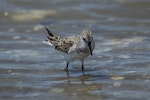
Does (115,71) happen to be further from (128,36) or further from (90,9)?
(90,9)

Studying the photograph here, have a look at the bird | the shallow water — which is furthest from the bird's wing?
the shallow water

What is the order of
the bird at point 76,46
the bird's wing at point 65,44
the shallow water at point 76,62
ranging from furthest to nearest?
the bird's wing at point 65,44
the bird at point 76,46
the shallow water at point 76,62

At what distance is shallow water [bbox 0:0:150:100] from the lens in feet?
32.4

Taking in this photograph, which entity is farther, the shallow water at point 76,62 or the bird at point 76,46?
the bird at point 76,46

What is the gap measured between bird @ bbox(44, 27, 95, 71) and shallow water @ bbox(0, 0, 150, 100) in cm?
33

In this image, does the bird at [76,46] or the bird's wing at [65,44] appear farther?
the bird's wing at [65,44]

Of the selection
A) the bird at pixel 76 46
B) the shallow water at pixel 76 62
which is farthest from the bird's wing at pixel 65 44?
the shallow water at pixel 76 62

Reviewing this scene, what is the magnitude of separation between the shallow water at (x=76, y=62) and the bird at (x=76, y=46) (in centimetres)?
33

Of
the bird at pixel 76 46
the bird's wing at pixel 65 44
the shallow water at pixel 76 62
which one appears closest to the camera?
the shallow water at pixel 76 62

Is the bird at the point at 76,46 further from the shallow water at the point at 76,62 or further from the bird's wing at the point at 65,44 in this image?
the shallow water at the point at 76,62

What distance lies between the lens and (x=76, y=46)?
1077 cm

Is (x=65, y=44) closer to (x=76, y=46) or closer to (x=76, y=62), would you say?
(x=76, y=46)

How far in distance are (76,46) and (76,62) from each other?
100 centimetres

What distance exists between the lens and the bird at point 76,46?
10.5 m
